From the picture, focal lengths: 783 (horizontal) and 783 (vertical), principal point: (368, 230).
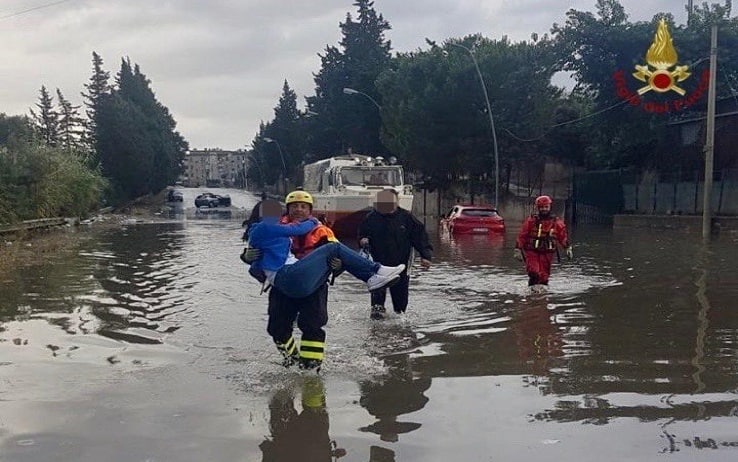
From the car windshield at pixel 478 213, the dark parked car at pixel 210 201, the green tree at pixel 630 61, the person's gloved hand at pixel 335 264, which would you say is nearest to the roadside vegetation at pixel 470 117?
the green tree at pixel 630 61

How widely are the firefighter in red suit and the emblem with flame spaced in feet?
62.0

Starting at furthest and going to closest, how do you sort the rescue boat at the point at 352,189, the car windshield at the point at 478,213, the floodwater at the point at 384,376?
the car windshield at the point at 478,213 → the rescue boat at the point at 352,189 → the floodwater at the point at 384,376

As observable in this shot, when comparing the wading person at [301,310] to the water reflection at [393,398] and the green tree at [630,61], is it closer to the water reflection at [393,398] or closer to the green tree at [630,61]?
the water reflection at [393,398]

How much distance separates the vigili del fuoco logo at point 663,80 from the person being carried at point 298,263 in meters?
23.8

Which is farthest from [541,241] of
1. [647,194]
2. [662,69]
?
[647,194]

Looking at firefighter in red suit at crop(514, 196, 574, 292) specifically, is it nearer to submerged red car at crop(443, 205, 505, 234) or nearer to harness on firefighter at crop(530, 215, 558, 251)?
harness on firefighter at crop(530, 215, 558, 251)

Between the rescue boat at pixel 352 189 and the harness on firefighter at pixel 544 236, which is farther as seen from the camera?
the rescue boat at pixel 352 189

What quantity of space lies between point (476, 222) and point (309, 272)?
736 inches

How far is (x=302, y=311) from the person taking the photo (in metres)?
6.69

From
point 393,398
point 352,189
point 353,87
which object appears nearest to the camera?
point 393,398

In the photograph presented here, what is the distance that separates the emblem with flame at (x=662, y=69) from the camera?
28062 mm

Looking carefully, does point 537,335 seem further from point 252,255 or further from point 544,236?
point 252,255

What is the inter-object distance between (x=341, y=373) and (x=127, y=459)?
95.6 inches

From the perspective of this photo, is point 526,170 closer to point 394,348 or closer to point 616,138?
point 616,138
